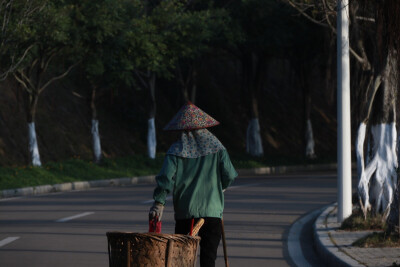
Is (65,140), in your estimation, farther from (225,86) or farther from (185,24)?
(225,86)

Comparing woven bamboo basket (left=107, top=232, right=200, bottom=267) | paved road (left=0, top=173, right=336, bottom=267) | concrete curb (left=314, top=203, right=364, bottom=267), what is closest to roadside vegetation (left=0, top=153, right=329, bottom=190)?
paved road (left=0, top=173, right=336, bottom=267)

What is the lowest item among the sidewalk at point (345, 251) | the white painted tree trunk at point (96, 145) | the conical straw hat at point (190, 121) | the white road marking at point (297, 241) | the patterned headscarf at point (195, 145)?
the white road marking at point (297, 241)

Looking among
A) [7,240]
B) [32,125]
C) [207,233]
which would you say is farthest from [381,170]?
[32,125]

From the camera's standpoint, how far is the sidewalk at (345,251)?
9.08m

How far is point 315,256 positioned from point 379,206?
7.37 ft

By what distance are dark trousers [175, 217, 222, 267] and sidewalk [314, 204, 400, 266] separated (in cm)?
209

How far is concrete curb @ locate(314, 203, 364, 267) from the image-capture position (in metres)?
9.25

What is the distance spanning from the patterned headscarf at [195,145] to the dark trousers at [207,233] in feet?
1.88

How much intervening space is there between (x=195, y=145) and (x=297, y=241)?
576 cm

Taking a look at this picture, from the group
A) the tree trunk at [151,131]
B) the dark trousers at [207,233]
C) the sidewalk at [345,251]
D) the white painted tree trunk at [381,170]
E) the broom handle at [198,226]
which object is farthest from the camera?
the tree trunk at [151,131]

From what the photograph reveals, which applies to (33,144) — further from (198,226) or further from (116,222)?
(198,226)


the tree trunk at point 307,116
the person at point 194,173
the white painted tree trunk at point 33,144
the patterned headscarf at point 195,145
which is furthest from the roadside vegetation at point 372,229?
the tree trunk at point 307,116

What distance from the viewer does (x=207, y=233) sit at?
23.4 feet

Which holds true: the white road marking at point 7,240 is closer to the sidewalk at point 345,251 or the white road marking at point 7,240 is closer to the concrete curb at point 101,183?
the sidewalk at point 345,251
